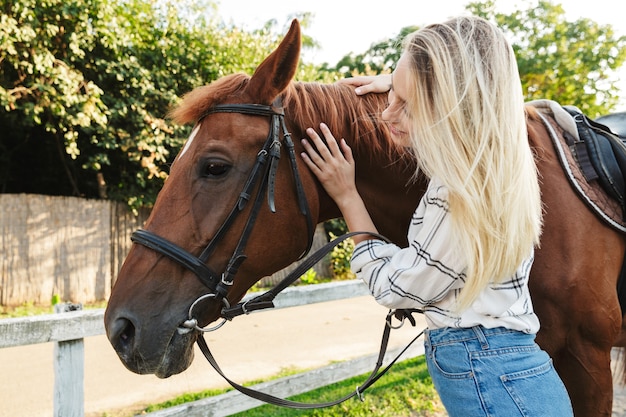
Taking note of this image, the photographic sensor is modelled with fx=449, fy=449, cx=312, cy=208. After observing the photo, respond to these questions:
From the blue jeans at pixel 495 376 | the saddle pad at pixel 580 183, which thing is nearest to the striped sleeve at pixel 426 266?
the blue jeans at pixel 495 376

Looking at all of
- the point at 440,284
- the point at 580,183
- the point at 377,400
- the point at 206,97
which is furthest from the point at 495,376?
the point at 377,400

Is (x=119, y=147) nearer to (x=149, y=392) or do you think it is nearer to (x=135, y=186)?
(x=135, y=186)

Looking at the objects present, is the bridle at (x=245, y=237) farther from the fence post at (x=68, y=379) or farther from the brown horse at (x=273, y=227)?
the fence post at (x=68, y=379)

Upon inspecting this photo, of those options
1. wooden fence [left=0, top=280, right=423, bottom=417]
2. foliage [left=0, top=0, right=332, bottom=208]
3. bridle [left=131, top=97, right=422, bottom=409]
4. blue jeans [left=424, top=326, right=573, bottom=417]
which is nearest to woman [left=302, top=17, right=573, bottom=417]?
blue jeans [left=424, top=326, right=573, bottom=417]

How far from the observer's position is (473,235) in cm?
121

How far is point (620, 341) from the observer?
2150 millimetres

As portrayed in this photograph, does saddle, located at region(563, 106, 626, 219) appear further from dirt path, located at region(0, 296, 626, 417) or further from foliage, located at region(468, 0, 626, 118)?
foliage, located at region(468, 0, 626, 118)

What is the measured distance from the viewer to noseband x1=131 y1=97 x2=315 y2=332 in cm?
157

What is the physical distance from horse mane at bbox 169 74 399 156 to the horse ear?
0.26 ft

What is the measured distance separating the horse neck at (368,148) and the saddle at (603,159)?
70cm

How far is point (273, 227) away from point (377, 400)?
10.9 feet

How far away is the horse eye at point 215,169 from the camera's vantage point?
165cm

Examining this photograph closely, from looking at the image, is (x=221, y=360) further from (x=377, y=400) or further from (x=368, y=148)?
(x=368, y=148)

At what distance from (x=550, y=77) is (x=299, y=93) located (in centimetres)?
1310
